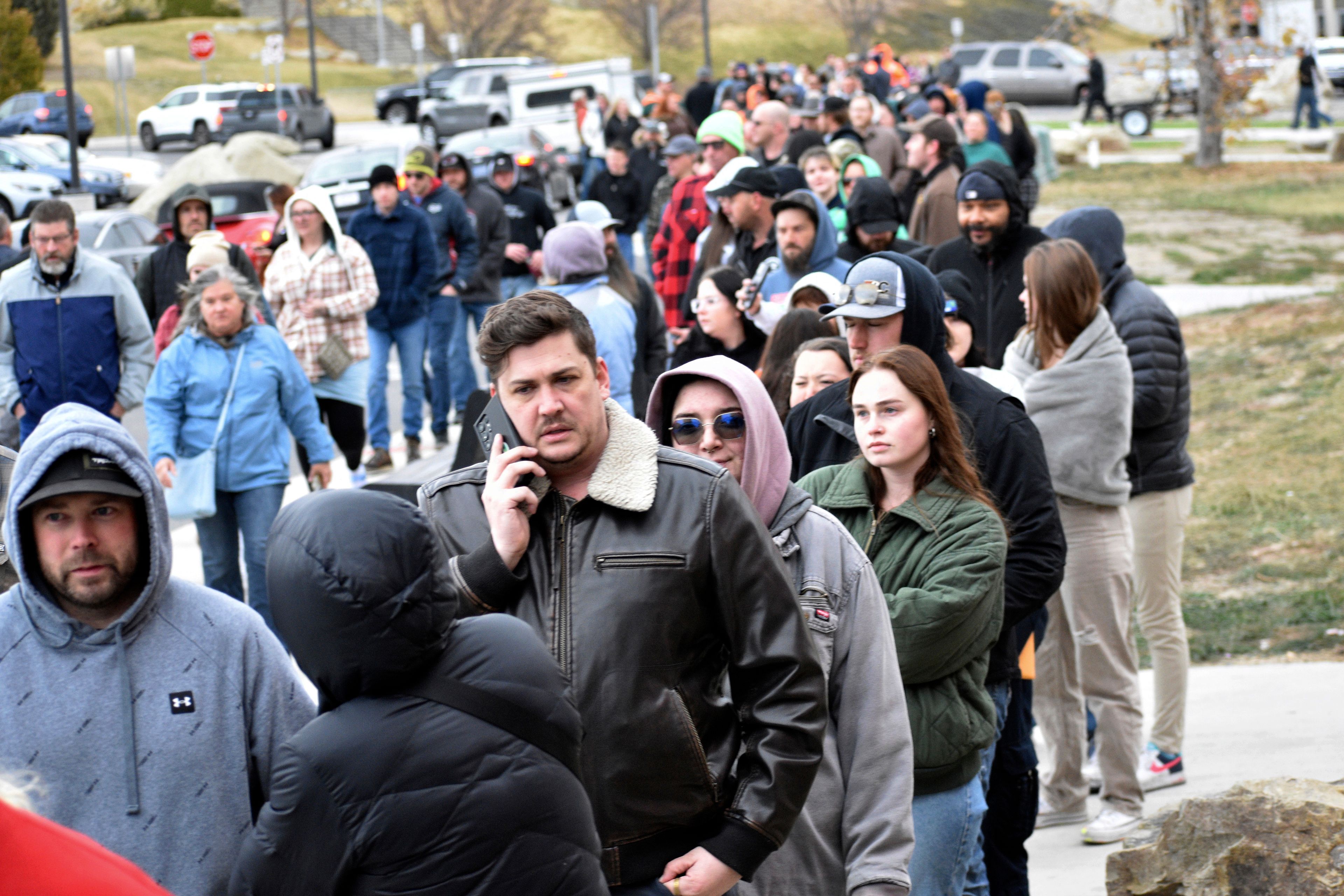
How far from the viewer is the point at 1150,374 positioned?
570 centimetres

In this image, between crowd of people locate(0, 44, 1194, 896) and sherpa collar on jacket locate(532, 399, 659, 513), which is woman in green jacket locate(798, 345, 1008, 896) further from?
sherpa collar on jacket locate(532, 399, 659, 513)

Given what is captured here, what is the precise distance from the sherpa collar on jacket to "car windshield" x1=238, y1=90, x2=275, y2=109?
4663cm

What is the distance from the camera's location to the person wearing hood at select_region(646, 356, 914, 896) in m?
3.06

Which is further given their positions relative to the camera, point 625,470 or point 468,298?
point 468,298

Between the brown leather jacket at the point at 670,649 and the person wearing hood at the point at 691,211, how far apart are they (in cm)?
707

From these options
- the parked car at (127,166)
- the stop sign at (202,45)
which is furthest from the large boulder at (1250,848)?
the stop sign at (202,45)

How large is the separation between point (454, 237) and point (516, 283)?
3.39ft

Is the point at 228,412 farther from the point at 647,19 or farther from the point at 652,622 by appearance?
the point at 647,19

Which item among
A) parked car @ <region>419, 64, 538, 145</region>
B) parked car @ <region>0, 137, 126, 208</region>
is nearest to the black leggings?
parked car @ <region>0, 137, 126, 208</region>

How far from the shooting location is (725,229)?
329 inches

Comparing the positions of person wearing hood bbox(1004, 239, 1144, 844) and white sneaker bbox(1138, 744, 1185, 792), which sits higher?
person wearing hood bbox(1004, 239, 1144, 844)

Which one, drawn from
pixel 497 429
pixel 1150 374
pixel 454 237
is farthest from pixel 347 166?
pixel 497 429

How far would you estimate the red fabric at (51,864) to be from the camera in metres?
1.30

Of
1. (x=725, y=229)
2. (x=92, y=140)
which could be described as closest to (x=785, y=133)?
(x=725, y=229)
